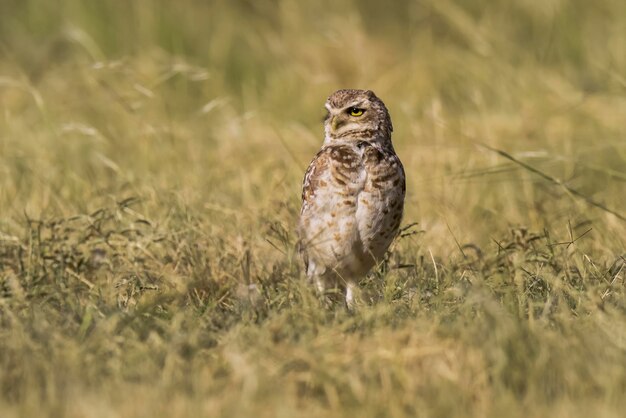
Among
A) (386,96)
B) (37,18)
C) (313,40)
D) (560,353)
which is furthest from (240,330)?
(37,18)

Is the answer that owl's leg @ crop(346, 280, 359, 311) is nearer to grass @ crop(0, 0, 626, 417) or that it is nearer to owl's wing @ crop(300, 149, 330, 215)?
grass @ crop(0, 0, 626, 417)

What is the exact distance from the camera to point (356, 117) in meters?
5.04

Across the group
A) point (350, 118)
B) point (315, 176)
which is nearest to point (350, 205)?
point (315, 176)

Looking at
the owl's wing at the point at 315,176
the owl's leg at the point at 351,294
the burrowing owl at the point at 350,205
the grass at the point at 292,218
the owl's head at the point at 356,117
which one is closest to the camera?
the grass at the point at 292,218

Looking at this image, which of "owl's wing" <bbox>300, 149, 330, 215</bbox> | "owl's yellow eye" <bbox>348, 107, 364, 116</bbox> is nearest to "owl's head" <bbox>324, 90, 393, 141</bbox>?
"owl's yellow eye" <bbox>348, 107, 364, 116</bbox>

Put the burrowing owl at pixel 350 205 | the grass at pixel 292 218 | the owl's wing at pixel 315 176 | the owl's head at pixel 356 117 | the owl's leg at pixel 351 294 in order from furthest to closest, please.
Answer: the owl's head at pixel 356 117, the owl's wing at pixel 315 176, the burrowing owl at pixel 350 205, the owl's leg at pixel 351 294, the grass at pixel 292 218

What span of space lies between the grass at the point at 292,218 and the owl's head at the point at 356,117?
507 mm

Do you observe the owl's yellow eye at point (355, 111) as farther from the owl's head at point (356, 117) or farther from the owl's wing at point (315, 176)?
the owl's wing at point (315, 176)

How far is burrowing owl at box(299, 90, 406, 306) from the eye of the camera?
15.5ft

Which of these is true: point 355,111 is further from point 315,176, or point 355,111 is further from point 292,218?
point 292,218

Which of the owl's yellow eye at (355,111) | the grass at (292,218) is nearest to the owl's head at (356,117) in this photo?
the owl's yellow eye at (355,111)

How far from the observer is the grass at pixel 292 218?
348 cm

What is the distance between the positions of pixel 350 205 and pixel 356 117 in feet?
1.59

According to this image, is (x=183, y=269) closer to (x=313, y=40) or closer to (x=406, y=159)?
(x=406, y=159)
